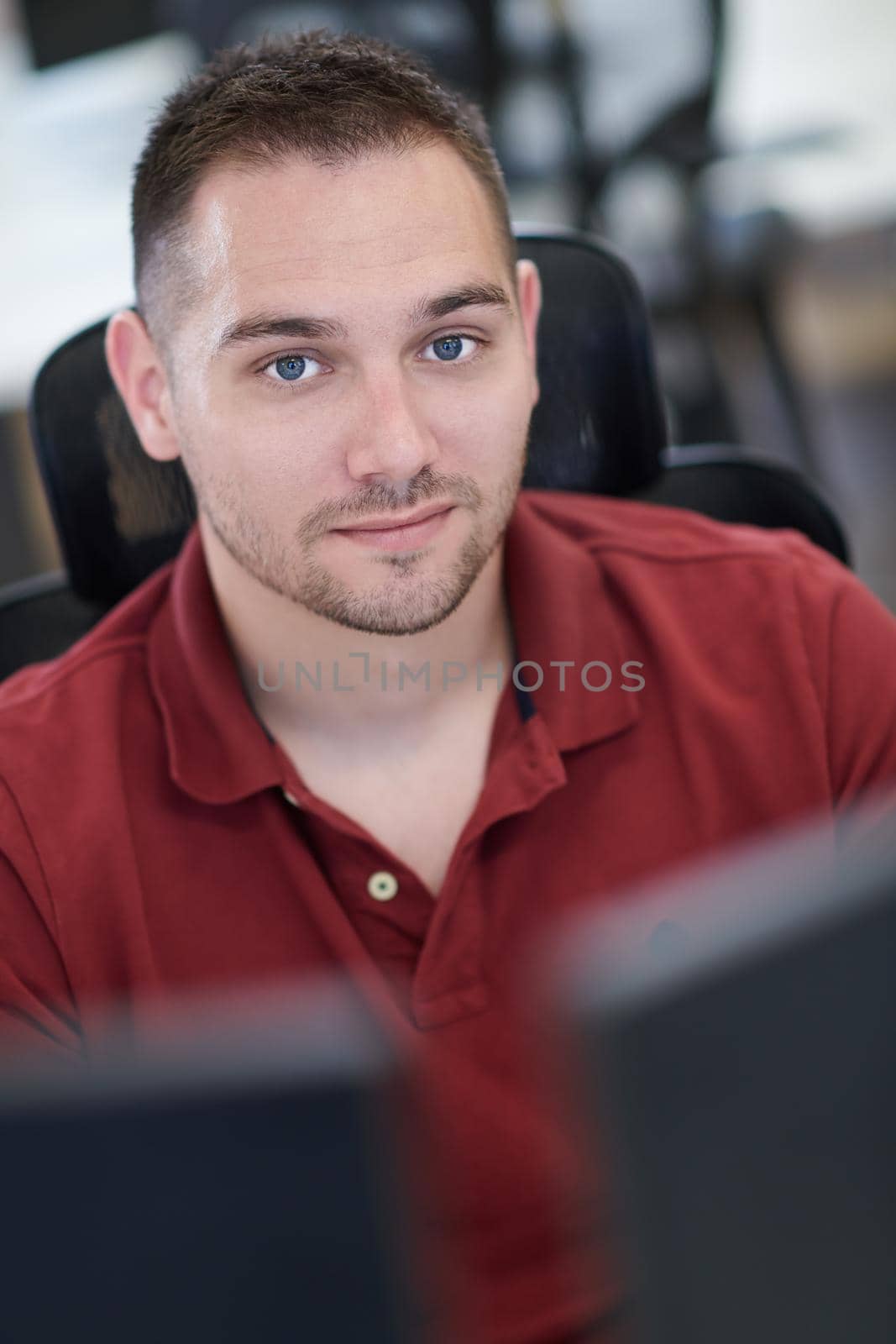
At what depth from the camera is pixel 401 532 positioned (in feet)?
3.33

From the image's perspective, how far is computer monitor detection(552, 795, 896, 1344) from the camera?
32cm

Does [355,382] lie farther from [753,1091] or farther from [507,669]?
[753,1091]

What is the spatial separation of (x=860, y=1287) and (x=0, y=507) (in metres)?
3.27

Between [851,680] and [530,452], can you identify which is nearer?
[851,680]

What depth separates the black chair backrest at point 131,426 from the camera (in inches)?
47.6

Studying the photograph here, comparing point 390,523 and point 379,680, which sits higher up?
point 390,523

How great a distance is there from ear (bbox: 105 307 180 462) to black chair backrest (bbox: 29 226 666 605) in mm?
43

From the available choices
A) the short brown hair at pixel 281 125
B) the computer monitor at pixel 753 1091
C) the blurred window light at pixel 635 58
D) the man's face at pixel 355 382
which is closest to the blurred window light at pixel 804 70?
the blurred window light at pixel 635 58

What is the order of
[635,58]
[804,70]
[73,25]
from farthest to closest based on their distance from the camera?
[73,25]
[804,70]
[635,58]

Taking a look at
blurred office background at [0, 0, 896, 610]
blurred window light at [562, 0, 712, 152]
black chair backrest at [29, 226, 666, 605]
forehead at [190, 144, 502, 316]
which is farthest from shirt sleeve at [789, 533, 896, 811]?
blurred window light at [562, 0, 712, 152]

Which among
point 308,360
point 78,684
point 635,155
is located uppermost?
point 308,360

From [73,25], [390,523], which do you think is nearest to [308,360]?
[390,523]

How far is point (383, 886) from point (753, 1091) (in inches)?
27.1

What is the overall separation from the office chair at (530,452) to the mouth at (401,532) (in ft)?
0.90
